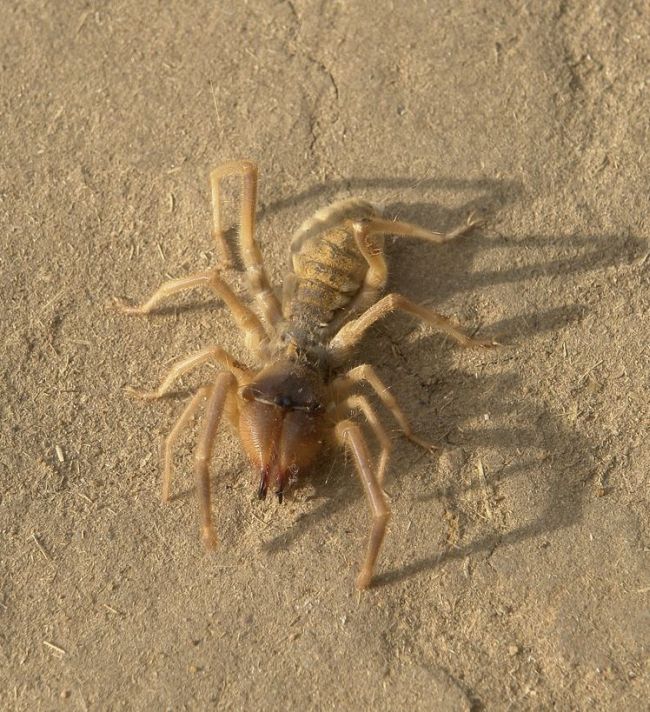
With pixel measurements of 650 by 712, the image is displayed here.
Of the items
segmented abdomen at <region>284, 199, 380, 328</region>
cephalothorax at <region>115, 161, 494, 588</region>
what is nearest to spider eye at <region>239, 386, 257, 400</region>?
cephalothorax at <region>115, 161, 494, 588</region>

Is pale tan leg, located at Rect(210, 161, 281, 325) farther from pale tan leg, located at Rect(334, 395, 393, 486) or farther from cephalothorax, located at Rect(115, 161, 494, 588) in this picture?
pale tan leg, located at Rect(334, 395, 393, 486)

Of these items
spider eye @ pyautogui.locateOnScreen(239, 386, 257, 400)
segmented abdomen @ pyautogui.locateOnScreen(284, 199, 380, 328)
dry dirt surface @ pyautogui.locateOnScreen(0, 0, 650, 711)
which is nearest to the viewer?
dry dirt surface @ pyautogui.locateOnScreen(0, 0, 650, 711)

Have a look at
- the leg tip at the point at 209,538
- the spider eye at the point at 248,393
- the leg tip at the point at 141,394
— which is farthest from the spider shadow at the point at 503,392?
the leg tip at the point at 141,394

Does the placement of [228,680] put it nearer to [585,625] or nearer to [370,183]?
[585,625]

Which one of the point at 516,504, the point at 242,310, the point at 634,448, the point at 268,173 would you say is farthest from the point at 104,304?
the point at 634,448

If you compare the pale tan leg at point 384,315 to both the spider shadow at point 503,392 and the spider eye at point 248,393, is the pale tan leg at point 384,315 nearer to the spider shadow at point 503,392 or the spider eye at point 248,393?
the spider shadow at point 503,392

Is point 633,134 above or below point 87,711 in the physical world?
above
